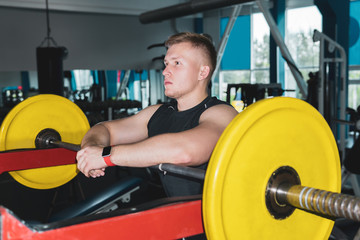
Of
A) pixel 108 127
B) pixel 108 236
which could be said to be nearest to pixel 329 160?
pixel 108 236

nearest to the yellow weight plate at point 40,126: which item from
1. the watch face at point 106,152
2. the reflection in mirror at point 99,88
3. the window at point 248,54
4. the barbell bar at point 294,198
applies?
the watch face at point 106,152

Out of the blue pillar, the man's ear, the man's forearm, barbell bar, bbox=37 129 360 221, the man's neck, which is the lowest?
barbell bar, bbox=37 129 360 221

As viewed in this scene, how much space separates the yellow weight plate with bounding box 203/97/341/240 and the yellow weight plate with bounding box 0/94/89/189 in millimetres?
1352

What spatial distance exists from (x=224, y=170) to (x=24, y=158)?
1.11 metres

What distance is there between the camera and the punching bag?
5.73 m

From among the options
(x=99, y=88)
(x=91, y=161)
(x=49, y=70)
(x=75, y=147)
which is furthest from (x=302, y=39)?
(x=91, y=161)

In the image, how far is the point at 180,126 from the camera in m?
1.55

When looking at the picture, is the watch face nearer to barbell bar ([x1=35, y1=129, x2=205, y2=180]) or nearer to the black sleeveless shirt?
barbell bar ([x1=35, y1=129, x2=205, y2=180])

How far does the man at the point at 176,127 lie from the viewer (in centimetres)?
116

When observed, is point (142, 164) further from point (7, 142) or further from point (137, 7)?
point (137, 7)

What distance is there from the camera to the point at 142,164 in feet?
3.83

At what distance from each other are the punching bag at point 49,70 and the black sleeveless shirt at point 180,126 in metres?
4.38

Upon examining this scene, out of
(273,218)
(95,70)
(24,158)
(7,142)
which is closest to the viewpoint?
(273,218)

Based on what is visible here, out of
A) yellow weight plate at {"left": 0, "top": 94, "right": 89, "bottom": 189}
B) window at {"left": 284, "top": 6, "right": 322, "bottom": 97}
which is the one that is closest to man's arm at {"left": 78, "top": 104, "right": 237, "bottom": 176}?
yellow weight plate at {"left": 0, "top": 94, "right": 89, "bottom": 189}
